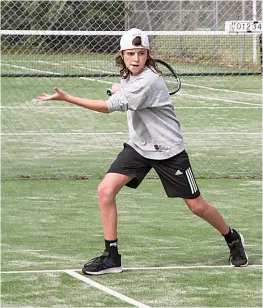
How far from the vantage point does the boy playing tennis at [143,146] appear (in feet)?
27.2

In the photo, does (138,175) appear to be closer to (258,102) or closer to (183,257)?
(183,257)

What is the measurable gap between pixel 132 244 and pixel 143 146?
1.36 metres

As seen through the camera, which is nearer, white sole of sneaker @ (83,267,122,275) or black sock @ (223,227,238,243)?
white sole of sneaker @ (83,267,122,275)

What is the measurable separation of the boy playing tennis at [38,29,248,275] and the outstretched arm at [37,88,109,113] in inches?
1.2

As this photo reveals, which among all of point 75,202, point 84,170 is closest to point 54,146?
point 84,170

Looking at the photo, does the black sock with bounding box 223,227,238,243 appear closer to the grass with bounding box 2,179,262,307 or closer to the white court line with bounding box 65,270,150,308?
the grass with bounding box 2,179,262,307

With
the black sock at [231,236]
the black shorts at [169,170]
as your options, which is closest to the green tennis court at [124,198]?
the black sock at [231,236]

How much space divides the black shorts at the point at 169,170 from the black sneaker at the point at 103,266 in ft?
2.09

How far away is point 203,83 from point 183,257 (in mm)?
15709

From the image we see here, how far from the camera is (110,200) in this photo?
8.55 metres

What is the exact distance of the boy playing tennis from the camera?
8289mm

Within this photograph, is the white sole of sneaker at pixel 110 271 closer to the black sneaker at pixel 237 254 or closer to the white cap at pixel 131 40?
the black sneaker at pixel 237 254

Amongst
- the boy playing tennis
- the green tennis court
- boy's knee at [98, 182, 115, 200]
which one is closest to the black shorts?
the boy playing tennis

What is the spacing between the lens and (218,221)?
28.7 ft
